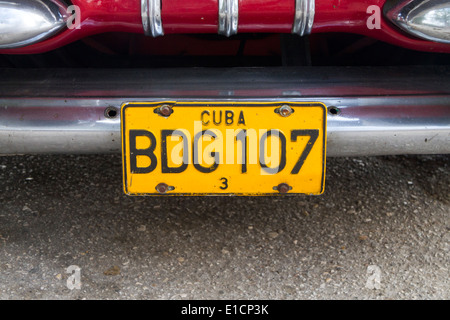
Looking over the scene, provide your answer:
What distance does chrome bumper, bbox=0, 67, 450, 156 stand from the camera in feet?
4.93

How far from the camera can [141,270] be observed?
1687 mm

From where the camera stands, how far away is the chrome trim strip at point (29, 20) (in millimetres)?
1354

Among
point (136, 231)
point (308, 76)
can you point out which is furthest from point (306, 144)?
point (136, 231)

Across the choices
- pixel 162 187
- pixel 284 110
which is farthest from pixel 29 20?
pixel 284 110

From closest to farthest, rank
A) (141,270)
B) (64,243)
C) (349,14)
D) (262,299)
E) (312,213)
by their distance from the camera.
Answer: (349,14)
(262,299)
(141,270)
(64,243)
(312,213)

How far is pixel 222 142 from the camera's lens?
56.7 inches

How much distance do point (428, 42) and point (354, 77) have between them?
0.72ft

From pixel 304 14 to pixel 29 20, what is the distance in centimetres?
70

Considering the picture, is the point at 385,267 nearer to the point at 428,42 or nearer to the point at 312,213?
the point at 312,213

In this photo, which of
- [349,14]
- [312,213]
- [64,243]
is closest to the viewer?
[349,14]

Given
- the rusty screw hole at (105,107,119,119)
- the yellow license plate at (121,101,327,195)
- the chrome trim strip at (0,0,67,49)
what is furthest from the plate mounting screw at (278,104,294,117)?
the chrome trim strip at (0,0,67,49)

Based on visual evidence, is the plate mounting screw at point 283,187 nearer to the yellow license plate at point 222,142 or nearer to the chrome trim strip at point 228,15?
the yellow license plate at point 222,142

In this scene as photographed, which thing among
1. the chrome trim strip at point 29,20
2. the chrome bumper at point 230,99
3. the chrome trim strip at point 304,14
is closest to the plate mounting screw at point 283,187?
the chrome bumper at point 230,99

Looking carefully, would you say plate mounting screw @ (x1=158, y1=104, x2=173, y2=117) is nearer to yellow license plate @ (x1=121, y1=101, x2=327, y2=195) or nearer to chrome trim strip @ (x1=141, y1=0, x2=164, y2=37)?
yellow license plate @ (x1=121, y1=101, x2=327, y2=195)
